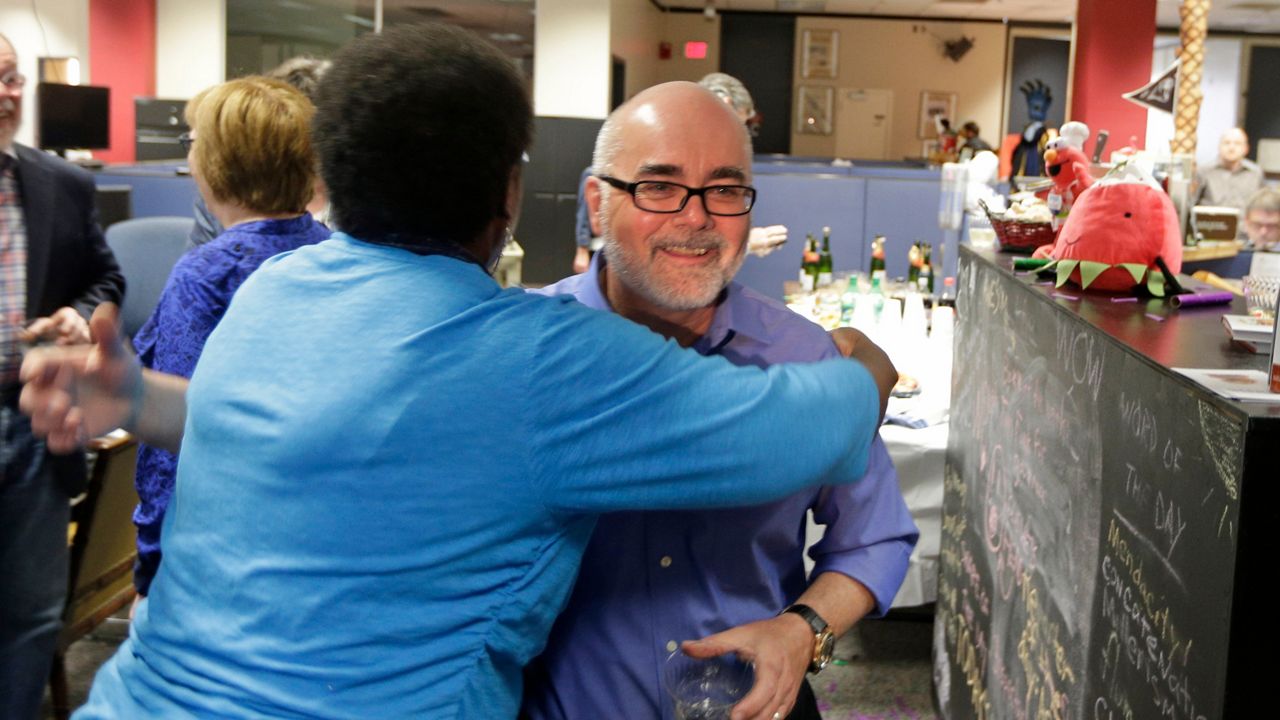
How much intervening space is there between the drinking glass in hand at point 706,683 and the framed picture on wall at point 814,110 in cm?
1617

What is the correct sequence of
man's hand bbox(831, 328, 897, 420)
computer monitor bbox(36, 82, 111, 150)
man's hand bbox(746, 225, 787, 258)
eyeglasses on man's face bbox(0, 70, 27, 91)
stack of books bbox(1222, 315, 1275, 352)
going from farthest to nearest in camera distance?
computer monitor bbox(36, 82, 111, 150)
man's hand bbox(746, 225, 787, 258)
eyeglasses on man's face bbox(0, 70, 27, 91)
stack of books bbox(1222, 315, 1275, 352)
man's hand bbox(831, 328, 897, 420)

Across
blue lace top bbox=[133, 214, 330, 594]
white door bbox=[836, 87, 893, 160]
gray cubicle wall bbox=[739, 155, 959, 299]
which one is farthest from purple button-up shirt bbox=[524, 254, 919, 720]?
white door bbox=[836, 87, 893, 160]

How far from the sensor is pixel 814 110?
1686 centimetres

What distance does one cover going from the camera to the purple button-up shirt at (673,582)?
1342 millimetres

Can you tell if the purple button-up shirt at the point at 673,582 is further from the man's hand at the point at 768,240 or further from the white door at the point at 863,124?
the white door at the point at 863,124

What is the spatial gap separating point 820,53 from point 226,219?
15543 mm

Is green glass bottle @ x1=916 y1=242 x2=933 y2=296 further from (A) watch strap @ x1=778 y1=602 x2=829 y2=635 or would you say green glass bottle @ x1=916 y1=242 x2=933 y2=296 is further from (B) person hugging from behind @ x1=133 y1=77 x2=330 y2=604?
(A) watch strap @ x1=778 y1=602 x2=829 y2=635

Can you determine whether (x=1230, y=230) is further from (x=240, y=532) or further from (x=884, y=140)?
(x=884, y=140)

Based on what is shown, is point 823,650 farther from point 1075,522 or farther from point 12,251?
point 12,251

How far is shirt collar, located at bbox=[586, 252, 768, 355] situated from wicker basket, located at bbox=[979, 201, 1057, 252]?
4.07ft

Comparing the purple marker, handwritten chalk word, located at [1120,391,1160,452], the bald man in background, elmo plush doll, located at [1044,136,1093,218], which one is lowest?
handwritten chalk word, located at [1120,391,1160,452]

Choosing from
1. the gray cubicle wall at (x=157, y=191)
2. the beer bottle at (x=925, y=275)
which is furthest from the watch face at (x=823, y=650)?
the gray cubicle wall at (x=157, y=191)

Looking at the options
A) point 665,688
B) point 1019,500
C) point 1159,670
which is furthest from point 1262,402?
point 1019,500

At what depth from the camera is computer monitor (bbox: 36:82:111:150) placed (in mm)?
8594
